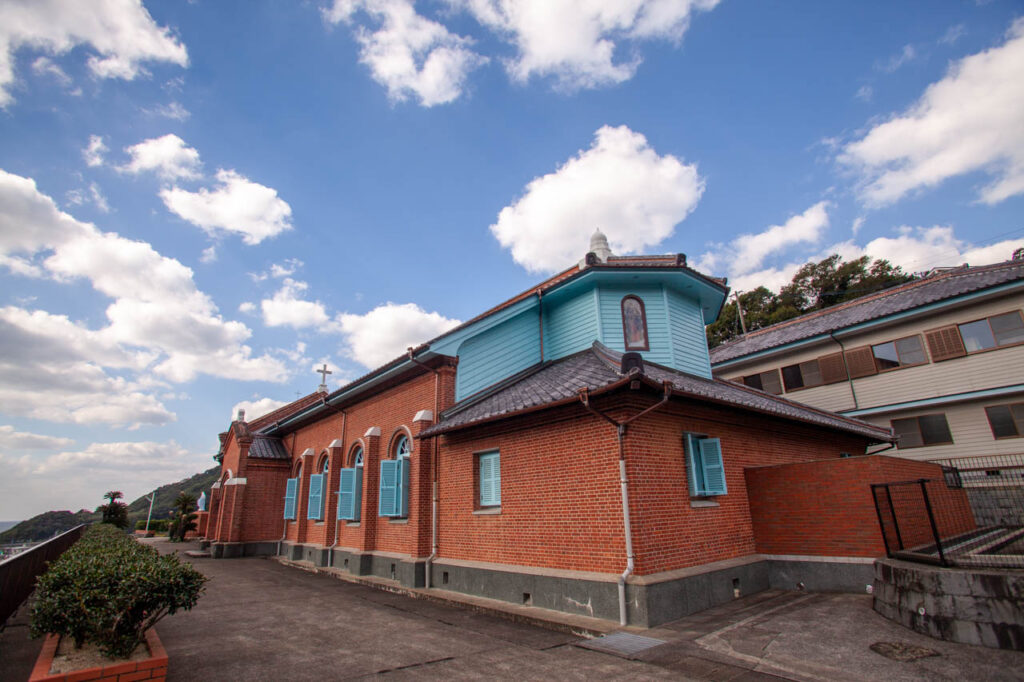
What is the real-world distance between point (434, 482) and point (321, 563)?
23.5 feet

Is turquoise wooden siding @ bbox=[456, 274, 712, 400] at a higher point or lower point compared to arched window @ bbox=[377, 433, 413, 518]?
higher

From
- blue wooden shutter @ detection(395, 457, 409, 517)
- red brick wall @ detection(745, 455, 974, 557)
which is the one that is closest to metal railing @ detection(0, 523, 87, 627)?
blue wooden shutter @ detection(395, 457, 409, 517)

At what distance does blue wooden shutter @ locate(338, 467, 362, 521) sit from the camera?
14.5 m

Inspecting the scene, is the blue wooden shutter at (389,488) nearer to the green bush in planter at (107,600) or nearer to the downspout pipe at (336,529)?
the downspout pipe at (336,529)

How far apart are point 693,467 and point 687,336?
4.64 m

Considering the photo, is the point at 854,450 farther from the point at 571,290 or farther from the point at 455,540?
the point at 455,540

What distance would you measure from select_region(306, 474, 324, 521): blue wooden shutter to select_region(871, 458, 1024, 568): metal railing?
622 inches

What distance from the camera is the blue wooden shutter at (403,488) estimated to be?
471 inches

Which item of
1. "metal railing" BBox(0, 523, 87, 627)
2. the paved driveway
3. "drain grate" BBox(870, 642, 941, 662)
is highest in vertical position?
"metal railing" BBox(0, 523, 87, 627)

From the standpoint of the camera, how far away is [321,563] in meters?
15.6

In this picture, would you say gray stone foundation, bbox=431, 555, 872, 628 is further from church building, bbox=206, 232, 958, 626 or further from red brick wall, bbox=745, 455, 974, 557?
red brick wall, bbox=745, 455, 974, 557

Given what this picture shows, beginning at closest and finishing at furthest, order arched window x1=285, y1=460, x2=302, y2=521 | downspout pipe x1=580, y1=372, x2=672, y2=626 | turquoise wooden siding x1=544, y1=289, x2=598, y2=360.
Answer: downspout pipe x1=580, y1=372, x2=672, y2=626
turquoise wooden siding x1=544, y1=289, x2=598, y2=360
arched window x1=285, y1=460, x2=302, y2=521

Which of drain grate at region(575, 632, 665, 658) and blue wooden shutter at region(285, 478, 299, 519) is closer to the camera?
drain grate at region(575, 632, 665, 658)

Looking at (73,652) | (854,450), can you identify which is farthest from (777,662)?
(854,450)
